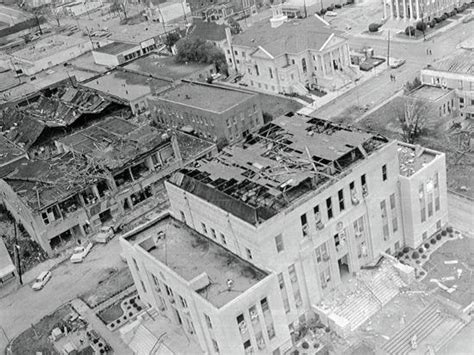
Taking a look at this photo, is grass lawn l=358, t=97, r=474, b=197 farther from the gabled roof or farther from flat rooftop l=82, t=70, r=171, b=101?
flat rooftop l=82, t=70, r=171, b=101

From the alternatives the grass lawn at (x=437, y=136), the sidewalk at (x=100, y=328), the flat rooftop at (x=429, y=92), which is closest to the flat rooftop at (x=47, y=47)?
the grass lawn at (x=437, y=136)

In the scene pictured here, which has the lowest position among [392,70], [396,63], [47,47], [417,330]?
[417,330]

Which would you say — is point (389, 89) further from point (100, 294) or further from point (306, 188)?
point (100, 294)

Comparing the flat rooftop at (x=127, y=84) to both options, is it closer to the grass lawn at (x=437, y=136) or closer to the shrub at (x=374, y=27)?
the grass lawn at (x=437, y=136)

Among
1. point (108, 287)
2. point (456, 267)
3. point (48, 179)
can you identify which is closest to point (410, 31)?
point (456, 267)

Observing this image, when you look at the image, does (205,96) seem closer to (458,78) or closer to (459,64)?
(458,78)
